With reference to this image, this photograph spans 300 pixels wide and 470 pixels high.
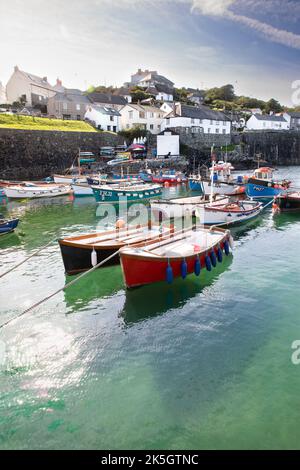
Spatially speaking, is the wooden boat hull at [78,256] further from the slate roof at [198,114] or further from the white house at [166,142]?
the slate roof at [198,114]

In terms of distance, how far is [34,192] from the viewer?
37375mm

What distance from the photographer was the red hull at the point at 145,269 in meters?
13.1

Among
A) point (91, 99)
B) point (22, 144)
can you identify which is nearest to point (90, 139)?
point (22, 144)

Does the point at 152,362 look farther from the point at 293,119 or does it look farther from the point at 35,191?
the point at 293,119

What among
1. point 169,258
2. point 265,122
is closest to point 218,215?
point 169,258

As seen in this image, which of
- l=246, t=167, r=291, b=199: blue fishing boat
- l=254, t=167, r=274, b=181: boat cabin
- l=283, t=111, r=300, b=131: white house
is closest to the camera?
l=246, t=167, r=291, b=199: blue fishing boat

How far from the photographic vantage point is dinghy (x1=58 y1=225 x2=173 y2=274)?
15195 millimetres

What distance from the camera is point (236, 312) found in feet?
41.2

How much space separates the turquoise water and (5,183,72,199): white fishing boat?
70.7 feet

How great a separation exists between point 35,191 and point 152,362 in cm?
3165

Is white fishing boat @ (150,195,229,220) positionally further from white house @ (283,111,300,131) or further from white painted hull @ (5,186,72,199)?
white house @ (283,111,300,131)

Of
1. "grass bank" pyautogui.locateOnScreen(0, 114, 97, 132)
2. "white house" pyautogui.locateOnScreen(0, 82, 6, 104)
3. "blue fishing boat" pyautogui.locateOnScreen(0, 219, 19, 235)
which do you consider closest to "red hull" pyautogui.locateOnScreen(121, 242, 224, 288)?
"blue fishing boat" pyautogui.locateOnScreen(0, 219, 19, 235)

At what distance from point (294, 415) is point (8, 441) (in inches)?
251
